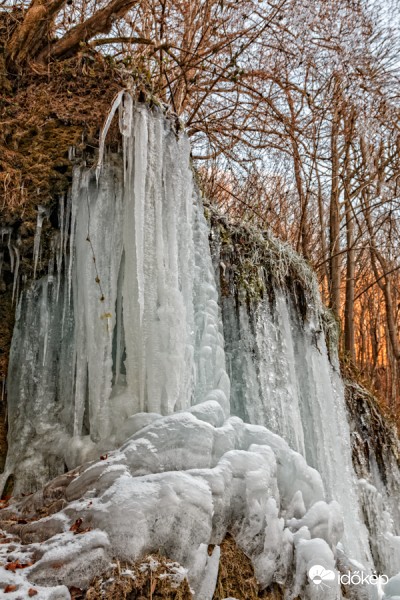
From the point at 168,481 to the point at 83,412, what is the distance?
48.2 inches

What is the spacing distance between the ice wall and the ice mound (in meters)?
0.48

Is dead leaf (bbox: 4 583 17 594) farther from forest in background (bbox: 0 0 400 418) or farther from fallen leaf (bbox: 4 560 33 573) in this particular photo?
forest in background (bbox: 0 0 400 418)

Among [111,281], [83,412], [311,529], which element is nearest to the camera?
[311,529]

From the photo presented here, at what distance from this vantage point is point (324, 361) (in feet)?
19.8

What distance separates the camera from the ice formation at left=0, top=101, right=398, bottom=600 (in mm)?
2516

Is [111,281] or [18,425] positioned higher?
[111,281]

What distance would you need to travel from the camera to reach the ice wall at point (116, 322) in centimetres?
364

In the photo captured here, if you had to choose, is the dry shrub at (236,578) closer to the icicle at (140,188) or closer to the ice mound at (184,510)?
the ice mound at (184,510)

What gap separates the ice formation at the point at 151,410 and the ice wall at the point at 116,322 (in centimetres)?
1

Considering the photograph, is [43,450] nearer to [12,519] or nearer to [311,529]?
[12,519]

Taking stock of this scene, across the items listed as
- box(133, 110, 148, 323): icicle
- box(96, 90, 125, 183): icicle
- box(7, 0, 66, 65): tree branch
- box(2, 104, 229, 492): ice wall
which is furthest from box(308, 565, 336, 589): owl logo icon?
box(7, 0, 66, 65): tree branch

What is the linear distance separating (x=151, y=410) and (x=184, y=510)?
1.07 m

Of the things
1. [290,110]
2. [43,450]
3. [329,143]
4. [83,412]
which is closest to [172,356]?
[83,412]

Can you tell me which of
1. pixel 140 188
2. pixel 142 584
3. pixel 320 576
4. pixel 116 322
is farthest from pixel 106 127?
pixel 320 576
